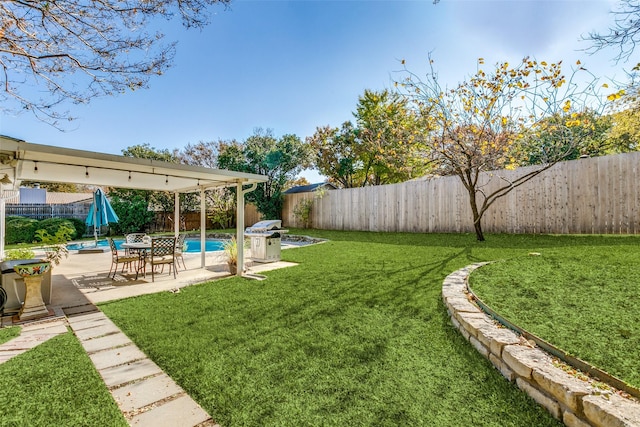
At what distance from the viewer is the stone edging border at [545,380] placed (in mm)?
1577

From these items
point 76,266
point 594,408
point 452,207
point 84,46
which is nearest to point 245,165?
point 76,266

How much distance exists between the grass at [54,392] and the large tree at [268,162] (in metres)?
13.7

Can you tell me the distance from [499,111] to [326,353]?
7100mm

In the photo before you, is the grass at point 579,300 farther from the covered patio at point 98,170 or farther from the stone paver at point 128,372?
the covered patio at point 98,170

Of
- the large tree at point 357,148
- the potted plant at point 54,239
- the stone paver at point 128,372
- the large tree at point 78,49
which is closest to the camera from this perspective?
the stone paver at point 128,372

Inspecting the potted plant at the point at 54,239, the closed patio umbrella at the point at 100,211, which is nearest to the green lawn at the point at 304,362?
the potted plant at the point at 54,239

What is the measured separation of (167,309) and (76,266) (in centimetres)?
560

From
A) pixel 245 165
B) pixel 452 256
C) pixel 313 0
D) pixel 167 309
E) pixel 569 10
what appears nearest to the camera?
pixel 167 309

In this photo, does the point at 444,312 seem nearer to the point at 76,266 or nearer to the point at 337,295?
the point at 337,295

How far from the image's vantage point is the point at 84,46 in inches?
176

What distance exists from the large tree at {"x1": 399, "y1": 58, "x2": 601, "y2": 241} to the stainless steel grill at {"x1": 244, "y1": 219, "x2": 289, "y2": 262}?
179 inches

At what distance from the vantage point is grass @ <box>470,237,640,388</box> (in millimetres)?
2166

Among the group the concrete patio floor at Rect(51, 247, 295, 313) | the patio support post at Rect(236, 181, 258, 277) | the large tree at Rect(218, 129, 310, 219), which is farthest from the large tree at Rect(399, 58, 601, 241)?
the large tree at Rect(218, 129, 310, 219)

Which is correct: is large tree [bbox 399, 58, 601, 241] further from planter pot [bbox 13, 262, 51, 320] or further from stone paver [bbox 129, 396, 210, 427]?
planter pot [bbox 13, 262, 51, 320]
